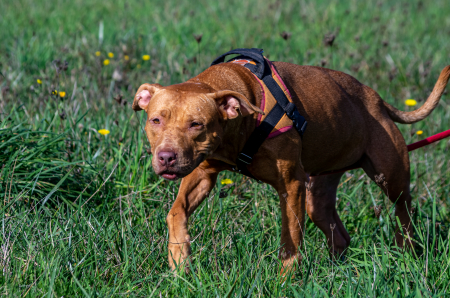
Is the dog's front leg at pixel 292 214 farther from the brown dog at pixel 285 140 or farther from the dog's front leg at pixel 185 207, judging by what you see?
the dog's front leg at pixel 185 207

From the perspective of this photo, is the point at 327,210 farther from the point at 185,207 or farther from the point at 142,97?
the point at 142,97

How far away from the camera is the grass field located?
9.33 ft

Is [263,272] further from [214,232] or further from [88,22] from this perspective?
[88,22]

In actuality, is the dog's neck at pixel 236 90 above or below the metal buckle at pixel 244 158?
above

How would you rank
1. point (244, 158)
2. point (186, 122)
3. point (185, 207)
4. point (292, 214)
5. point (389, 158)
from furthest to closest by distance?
1. point (389, 158)
2. point (185, 207)
3. point (292, 214)
4. point (244, 158)
5. point (186, 122)

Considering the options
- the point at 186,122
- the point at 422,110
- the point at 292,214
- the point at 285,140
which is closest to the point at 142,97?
the point at 186,122

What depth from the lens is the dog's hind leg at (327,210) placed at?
4.17 meters

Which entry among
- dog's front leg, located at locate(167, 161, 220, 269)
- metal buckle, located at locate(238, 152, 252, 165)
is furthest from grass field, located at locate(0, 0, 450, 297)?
metal buckle, located at locate(238, 152, 252, 165)

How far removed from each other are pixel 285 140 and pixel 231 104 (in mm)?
450

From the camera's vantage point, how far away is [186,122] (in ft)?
9.40

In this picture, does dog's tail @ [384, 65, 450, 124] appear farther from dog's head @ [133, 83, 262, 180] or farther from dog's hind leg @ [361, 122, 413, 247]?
dog's head @ [133, 83, 262, 180]

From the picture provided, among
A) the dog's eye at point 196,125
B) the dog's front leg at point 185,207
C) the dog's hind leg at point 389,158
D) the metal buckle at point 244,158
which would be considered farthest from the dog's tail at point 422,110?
the dog's eye at point 196,125

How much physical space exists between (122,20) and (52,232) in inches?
239

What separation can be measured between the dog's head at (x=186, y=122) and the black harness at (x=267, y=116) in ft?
0.68
